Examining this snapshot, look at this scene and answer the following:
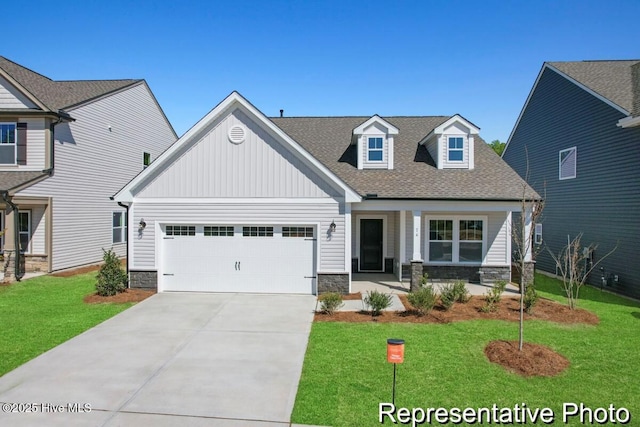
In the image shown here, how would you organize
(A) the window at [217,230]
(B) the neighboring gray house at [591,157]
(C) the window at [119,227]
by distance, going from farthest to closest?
(C) the window at [119,227] → (B) the neighboring gray house at [591,157] → (A) the window at [217,230]

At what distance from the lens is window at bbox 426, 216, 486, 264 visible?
14.8m

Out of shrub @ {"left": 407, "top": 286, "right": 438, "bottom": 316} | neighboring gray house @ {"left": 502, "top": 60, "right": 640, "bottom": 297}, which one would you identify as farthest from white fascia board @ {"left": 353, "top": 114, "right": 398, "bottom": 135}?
shrub @ {"left": 407, "top": 286, "right": 438, "bottom": 316}

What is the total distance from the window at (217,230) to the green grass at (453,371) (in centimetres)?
493

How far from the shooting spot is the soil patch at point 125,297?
11.6 meters

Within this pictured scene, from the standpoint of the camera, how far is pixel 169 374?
672 cm

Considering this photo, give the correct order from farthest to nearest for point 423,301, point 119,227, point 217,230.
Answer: point 119,227 < point 217,230 < point 423,301

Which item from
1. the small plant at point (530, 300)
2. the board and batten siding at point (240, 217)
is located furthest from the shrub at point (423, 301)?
the board and batten siding at point (240, 217)

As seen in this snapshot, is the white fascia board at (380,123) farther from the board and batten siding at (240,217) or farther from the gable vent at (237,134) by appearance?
the gable vent at (237,134)

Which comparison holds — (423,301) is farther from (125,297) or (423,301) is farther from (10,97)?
(10,97)

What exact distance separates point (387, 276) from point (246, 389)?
10.3 m

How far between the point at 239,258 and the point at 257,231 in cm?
106

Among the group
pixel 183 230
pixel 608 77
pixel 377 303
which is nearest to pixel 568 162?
pixel 608 77

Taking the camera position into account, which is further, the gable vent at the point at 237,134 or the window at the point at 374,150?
the window at the point at 374,150

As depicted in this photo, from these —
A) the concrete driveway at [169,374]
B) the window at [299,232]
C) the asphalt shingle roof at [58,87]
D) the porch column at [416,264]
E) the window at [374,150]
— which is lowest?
the concrete driveway at [169,374]
